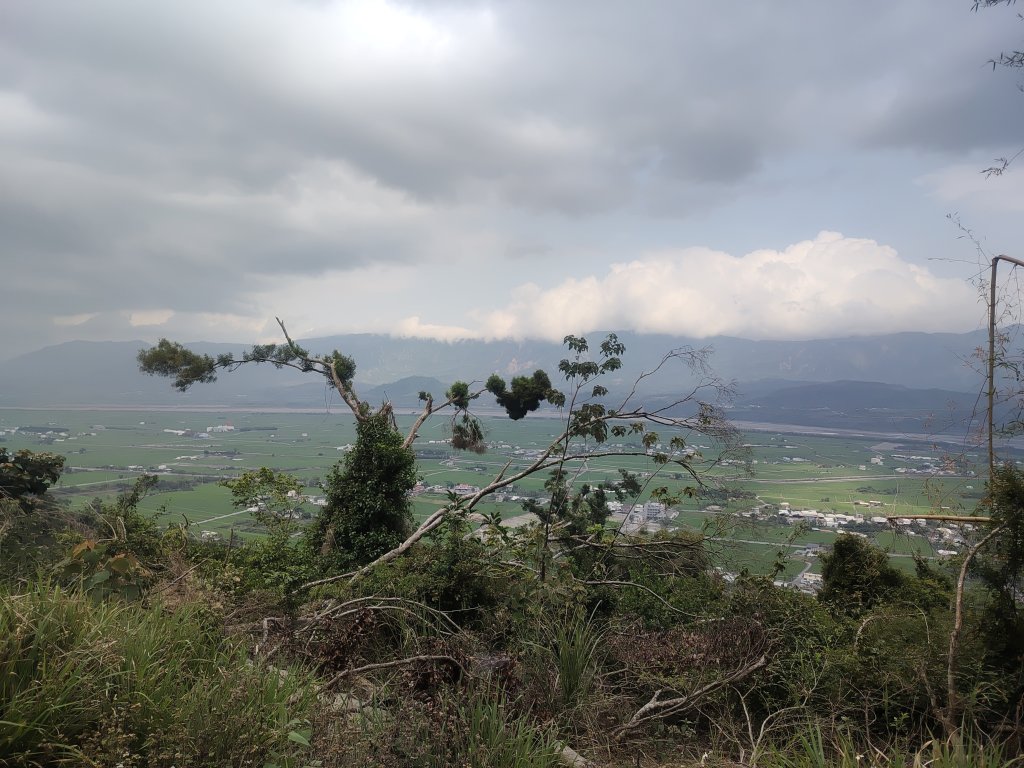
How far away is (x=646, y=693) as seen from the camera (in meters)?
4.08

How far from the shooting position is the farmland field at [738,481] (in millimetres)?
4570

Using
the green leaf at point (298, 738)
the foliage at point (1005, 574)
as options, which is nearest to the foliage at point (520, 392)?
the foliage at point (1005, 574)

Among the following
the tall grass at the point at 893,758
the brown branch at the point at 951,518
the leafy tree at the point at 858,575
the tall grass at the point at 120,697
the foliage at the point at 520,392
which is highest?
the foliage at the point at 520,392

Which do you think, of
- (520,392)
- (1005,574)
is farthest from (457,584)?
(520,392)

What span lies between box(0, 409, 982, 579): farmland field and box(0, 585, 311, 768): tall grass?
13.0 feet

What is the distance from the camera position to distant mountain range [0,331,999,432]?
8125 mm

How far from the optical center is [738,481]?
7090mm

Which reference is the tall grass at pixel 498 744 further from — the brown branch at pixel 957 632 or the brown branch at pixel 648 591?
the brown branch at pixel 648 591

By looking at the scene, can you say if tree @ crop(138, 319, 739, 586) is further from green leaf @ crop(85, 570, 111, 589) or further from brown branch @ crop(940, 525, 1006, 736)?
green leaf @ crop(85, 570, 111, 589)

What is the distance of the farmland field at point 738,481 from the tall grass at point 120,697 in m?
3.97

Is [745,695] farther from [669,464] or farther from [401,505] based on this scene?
[401,505]

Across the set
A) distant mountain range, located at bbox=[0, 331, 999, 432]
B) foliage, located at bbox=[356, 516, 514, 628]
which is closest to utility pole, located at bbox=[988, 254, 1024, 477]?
distant mountain range, located at bbox=[0, 331, 999, 432]

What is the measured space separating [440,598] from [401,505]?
4.40m

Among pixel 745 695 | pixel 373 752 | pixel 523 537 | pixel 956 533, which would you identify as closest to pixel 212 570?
pixel 523 537
